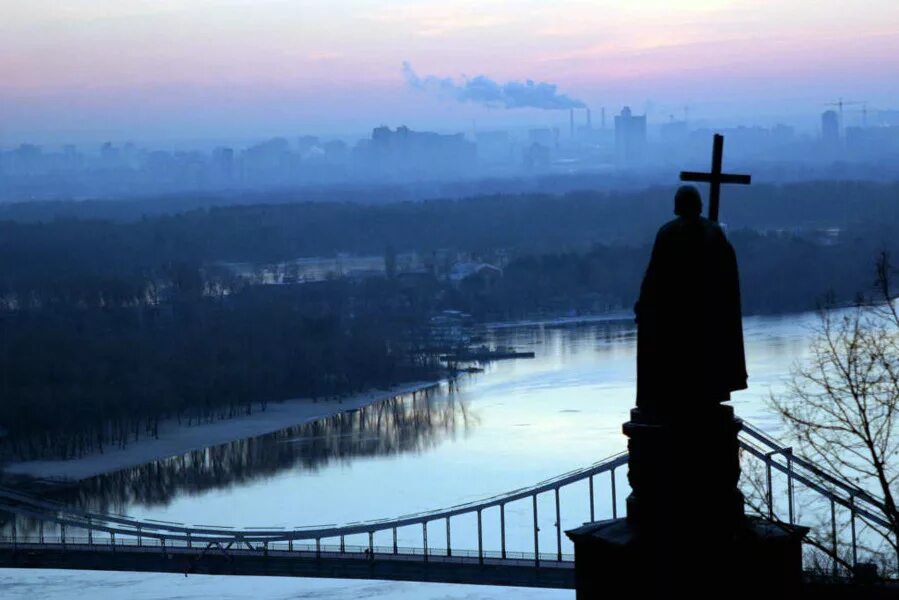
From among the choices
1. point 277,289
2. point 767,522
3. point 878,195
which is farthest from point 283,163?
point 767,522

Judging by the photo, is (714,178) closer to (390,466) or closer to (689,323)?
(689,323)

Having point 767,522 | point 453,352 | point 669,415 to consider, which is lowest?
point 453,352

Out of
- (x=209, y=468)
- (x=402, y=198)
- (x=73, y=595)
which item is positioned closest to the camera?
(x=73, y=595)

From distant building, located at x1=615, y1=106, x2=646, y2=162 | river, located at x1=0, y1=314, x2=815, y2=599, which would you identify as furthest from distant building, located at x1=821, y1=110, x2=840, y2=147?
river, located at x1=0, y1=314, x2=815, y2=599

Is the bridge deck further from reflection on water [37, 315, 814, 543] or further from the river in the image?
reflection on water [37, 315, 814, 543]

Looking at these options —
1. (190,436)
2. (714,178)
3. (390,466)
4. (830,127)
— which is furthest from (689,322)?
(830,127)

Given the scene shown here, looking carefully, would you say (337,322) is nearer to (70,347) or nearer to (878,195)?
(70,347)

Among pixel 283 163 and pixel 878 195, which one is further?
pixel 283 163

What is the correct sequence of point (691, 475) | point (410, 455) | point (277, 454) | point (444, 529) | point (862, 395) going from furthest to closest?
point (277, 454), point (410, 455), point (444, 529), point (862, 395), point (691, 475)
